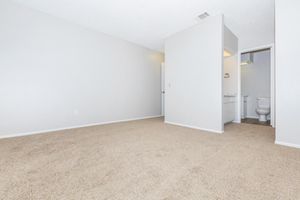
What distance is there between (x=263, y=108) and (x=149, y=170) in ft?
15.7

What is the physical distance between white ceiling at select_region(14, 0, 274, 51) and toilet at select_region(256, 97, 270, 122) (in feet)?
6.31

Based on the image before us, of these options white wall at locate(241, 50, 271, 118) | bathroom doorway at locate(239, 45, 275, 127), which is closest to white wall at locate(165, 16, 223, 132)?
bathroom doorway at locate(239, 45, 275, 127)

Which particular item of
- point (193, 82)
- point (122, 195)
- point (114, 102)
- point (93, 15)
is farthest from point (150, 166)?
point (93, 15)

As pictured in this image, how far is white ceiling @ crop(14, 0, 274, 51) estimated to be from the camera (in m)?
2.67

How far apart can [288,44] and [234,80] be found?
89.9 inches

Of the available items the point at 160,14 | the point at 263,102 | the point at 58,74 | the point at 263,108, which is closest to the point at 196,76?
the point at 160,14

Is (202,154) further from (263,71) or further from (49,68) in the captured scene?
(263,71)

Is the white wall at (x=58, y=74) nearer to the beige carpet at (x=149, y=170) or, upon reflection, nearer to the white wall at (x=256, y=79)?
the beige carpet at (x=149, y=170)

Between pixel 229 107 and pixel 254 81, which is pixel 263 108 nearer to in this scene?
pixel 254 81

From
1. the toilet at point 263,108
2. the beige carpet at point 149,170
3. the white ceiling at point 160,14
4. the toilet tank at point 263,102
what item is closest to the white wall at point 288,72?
the beige carpet at point 149,170

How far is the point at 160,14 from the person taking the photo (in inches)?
121

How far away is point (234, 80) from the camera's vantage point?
14.2ft

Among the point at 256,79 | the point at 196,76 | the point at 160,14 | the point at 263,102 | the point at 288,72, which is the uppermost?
the point at 160,14

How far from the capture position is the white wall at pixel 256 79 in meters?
5.03
